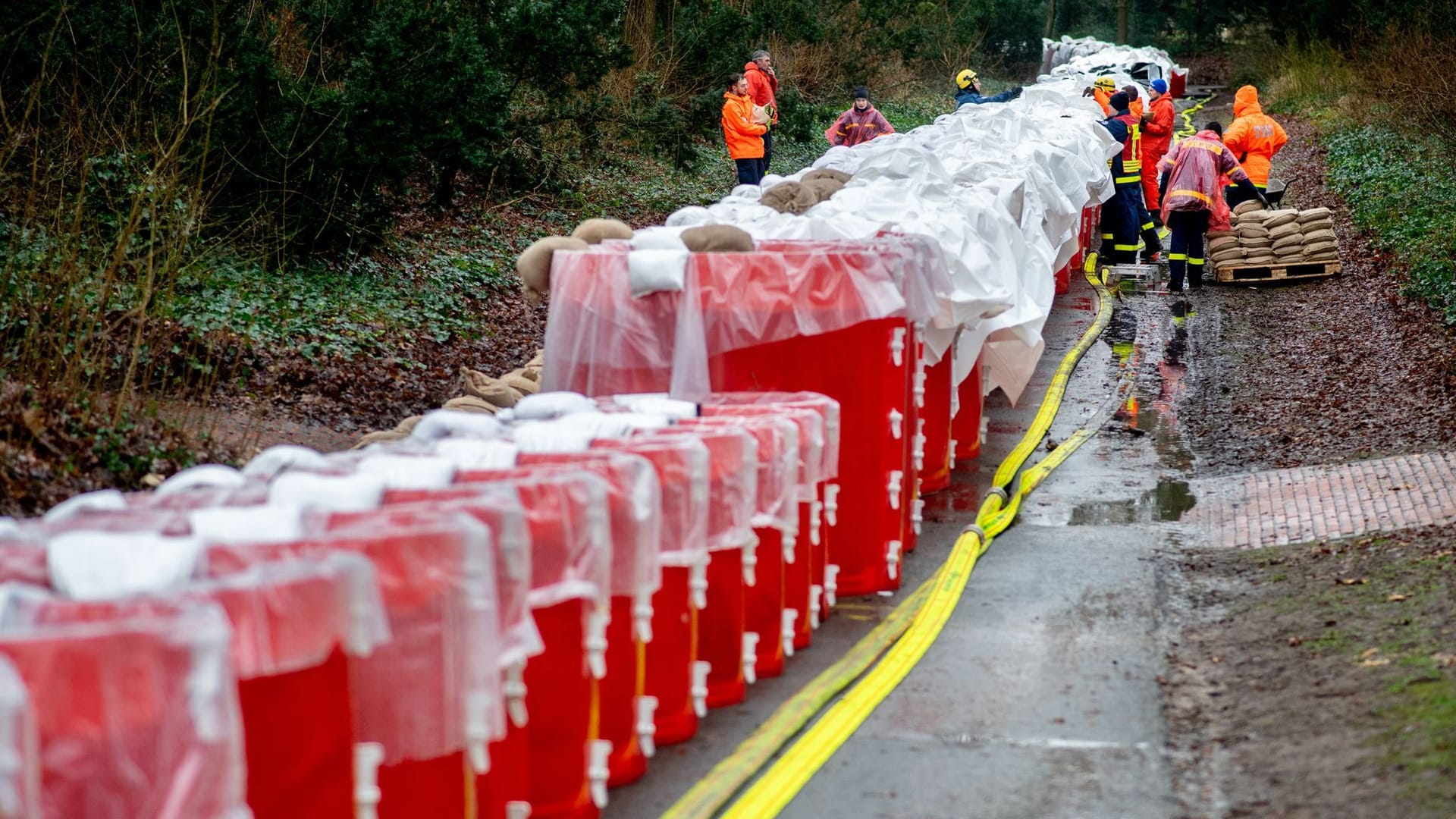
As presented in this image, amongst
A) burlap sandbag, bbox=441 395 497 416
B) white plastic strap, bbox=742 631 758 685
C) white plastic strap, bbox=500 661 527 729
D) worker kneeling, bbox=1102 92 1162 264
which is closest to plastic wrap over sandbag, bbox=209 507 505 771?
white plastic strap, bbox=500 661 527 729

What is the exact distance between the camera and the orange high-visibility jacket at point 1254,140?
19375 millimetres

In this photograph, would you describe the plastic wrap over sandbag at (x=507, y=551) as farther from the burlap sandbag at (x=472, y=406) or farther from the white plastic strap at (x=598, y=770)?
the burlap sandbag at (x=472, y=406)

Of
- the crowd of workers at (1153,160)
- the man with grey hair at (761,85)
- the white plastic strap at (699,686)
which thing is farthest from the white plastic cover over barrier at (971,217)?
the man with grey hair at (761,85)

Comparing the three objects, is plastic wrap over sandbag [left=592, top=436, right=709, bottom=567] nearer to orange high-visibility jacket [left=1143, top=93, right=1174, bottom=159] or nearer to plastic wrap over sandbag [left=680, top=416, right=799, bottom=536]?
plastic wrap over sandbag [left=680, top=416, right=799, bottom=536]

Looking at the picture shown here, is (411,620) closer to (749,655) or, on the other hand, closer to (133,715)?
(133,715)

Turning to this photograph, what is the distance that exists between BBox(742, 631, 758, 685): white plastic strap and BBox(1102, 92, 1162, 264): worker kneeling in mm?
13159

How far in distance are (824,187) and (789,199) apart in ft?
2.90

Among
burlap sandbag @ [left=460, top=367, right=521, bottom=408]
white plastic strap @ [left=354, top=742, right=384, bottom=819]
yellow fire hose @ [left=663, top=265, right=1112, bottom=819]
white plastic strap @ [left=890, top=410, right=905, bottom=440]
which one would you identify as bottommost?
yellow fire hose @ [left=663, top=265, right=1112, bottom=819]

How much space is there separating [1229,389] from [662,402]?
8119 millimetres

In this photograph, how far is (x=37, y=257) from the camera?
952 centimetres

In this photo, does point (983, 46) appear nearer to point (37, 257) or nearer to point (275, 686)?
point (37, 257)

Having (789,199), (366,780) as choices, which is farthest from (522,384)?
(366,780)

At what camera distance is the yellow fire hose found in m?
5.29

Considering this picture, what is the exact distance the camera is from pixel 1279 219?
57.3 ft
